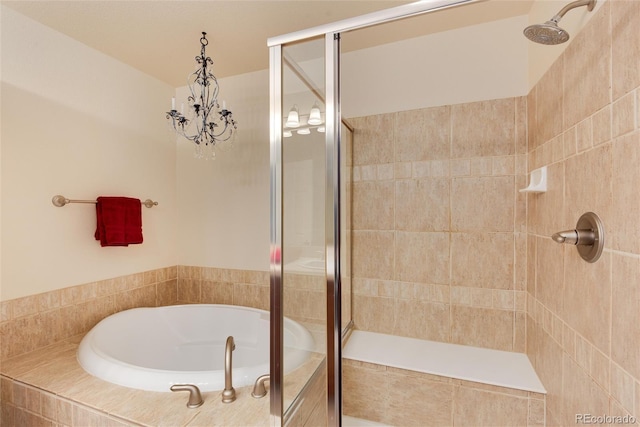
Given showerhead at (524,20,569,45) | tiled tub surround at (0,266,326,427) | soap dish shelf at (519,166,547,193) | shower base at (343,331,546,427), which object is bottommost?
shower base at (343,331,546,427)

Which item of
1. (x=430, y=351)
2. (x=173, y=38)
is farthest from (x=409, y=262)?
(x=173, y=38)

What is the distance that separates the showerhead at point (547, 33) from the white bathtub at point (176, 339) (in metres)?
1.80

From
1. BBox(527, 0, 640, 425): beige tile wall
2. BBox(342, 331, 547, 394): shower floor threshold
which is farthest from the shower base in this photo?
BBox(527, 0, 640, 425): beige tile wall

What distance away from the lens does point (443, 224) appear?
185cm

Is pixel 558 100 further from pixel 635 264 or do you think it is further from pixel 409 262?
pixel 409 262

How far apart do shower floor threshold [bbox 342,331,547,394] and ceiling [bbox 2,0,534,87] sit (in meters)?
1.82

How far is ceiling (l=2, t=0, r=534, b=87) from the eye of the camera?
1.60 metres

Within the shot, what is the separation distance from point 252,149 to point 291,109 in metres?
1.31

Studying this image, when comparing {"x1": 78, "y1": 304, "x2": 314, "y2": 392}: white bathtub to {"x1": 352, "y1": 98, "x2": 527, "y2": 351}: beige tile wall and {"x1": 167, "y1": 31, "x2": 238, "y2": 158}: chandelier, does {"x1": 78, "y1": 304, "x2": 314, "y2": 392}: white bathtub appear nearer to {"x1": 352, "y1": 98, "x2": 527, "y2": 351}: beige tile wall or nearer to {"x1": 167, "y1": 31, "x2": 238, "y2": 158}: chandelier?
{"x1": 352, "y1": 98, "x2": 527, "y2": 351}: beige tile wall

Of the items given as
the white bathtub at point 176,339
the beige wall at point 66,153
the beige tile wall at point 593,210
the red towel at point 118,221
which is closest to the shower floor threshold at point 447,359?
the beige tile wall at point 593,210

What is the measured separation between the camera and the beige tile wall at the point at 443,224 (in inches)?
68.0

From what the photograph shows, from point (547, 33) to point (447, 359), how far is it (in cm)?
157

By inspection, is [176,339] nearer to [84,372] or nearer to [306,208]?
[84,372]

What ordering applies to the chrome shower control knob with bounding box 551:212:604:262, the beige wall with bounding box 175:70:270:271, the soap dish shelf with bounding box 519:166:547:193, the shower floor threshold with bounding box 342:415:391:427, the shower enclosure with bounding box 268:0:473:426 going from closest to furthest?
the chrome shower control knob with bounding box 551:212:604:262 < the shower enclosure with bounding box 268:0:473:426 < the soap dish shelf with bounding box 519:166:547:193 < the shower floor threshold with bounding box 342:415:391:427 < the beige wall with bounding box 175:70:270:271
